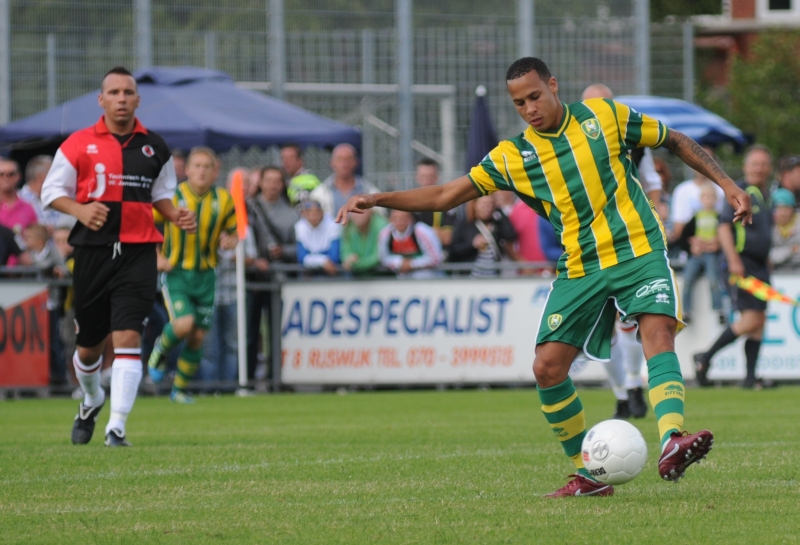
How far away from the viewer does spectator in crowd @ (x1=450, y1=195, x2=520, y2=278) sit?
653 inches

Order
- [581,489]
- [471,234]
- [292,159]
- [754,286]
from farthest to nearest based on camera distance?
1. [292,159]
2. [471,234]
3. [754,286]
4. [581,489]

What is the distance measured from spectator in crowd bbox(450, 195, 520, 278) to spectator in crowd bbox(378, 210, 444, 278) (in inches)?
12.7

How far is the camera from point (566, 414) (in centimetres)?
674

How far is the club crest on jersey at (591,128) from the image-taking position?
6.75m

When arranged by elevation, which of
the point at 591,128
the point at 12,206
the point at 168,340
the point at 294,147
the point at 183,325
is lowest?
the point at 168,340

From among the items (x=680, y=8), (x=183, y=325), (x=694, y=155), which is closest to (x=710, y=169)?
(x=694, y=155)

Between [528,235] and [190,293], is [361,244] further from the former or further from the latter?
[190,293]

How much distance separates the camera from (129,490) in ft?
22.7

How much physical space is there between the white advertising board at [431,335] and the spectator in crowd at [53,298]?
2.91m

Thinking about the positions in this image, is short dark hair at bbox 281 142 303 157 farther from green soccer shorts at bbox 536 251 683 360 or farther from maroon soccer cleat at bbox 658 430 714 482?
maroon soccer cleat at bbox 658 430 714 482

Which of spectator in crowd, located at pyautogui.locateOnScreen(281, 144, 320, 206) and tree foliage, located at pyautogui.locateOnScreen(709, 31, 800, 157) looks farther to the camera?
tree foliage, located at pyautogui.locateOnScreen(709, 31, 800, 157)

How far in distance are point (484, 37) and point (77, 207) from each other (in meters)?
16.0

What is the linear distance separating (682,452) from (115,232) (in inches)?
187

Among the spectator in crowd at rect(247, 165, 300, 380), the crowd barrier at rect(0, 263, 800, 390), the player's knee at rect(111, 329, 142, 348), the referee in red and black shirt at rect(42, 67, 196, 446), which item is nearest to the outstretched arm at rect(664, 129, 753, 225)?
the referee in red and black shirt at rect(42, 67, 196, 446)
